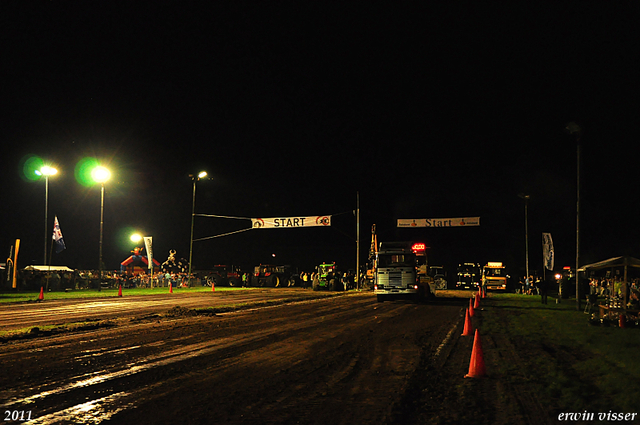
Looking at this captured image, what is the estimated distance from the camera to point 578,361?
9.85 meters

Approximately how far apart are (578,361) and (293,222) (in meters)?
42.5

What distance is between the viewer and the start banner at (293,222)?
1971 inches

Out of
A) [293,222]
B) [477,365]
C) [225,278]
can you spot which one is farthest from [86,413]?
[293,222]

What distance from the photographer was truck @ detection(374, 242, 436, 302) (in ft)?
89.7

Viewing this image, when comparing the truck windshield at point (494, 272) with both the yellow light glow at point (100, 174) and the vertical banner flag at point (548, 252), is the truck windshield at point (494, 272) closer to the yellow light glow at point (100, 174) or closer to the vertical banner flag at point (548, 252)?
the vertical banner flag at point (548, 252)

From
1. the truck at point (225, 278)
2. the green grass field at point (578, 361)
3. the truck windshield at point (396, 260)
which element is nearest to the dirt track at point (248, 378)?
the green grass field at point (578, 361)

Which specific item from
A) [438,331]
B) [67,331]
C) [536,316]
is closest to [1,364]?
[67,331]

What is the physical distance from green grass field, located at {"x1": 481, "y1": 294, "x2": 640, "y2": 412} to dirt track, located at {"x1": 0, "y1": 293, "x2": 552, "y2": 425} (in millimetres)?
905

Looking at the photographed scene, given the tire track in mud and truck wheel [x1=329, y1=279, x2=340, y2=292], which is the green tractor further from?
the tire track in mud

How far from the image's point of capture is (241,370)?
348 inches

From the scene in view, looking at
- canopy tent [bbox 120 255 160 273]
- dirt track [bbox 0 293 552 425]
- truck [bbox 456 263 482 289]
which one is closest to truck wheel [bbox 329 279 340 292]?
truck [bbox 456 263 482 289]

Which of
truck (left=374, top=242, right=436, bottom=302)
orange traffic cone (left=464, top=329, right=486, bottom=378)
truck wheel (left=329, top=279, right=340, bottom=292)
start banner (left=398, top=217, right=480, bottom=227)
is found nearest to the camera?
orange traffic cone (left=464, top=329, right=486, bottom=378)

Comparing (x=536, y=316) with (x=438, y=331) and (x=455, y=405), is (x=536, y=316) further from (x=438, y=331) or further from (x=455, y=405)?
(x=455, y=405)

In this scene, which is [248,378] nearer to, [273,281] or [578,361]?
[578,361]
